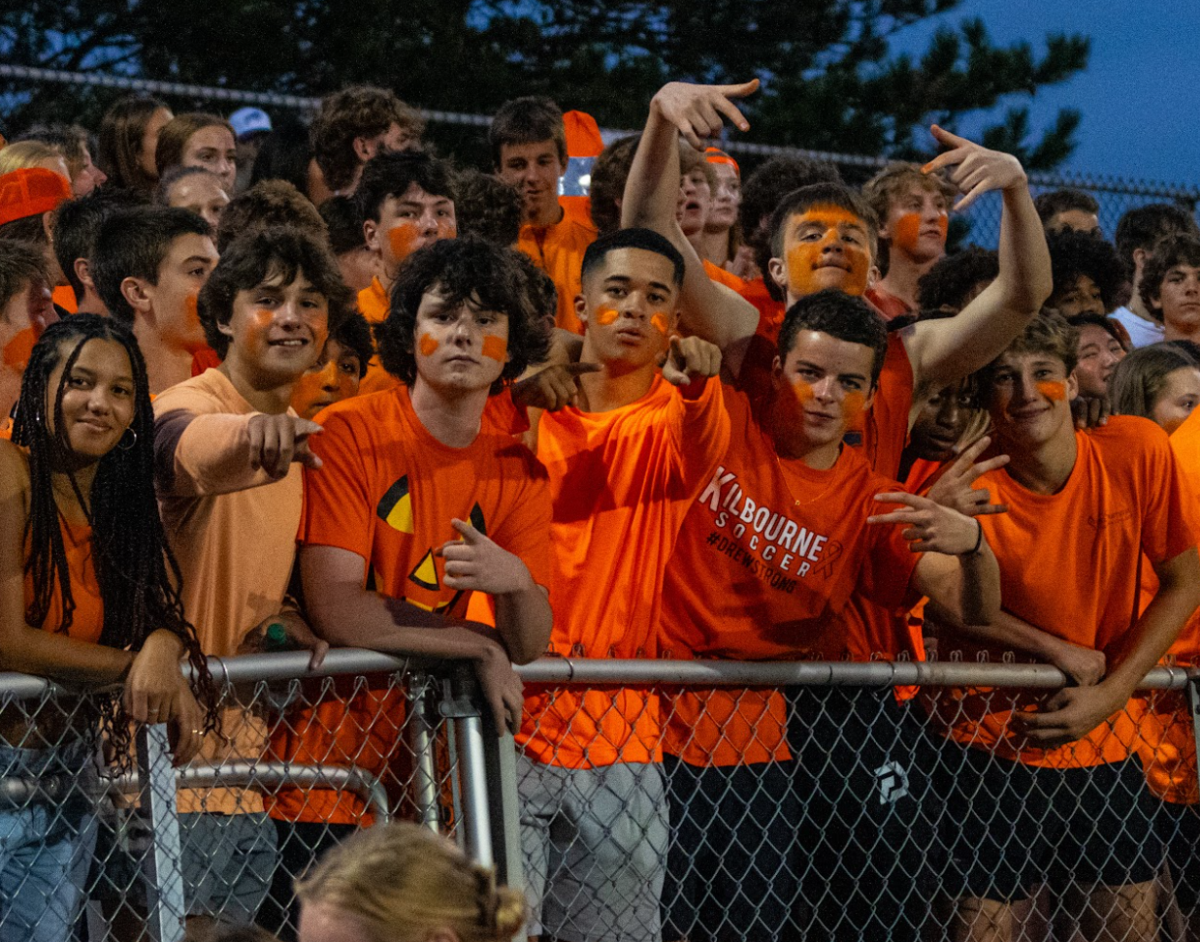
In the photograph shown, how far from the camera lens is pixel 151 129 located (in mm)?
6715

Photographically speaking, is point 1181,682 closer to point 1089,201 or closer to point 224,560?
point 224,560

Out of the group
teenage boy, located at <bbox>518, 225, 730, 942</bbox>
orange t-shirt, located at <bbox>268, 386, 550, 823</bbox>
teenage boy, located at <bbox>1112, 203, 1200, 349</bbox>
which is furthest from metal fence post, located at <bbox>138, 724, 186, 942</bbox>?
teenage boy, located at <bbox>1112, 203, 1200, 349</bbox>

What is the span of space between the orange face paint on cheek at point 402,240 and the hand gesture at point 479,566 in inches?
74.4

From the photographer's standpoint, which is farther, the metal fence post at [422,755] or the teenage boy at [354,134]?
the teenage boy at [354,134]

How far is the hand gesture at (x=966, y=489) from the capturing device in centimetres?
444

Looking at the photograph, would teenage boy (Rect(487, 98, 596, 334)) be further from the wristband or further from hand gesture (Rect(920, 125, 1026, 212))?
the wristband

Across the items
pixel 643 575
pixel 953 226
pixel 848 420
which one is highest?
pixel 848 420

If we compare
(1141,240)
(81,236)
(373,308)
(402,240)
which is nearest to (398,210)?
(402,240)

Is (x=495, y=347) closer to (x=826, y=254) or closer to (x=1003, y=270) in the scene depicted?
(x=826, y=254)

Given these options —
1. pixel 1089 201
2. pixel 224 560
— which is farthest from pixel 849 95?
pixel 224 560

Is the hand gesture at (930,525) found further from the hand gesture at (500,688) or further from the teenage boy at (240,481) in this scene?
the teenage boy at (240,481)

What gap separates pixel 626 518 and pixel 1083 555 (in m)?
1.34

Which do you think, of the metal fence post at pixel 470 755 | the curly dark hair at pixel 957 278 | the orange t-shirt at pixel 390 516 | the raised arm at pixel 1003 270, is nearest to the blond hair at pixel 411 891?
the metal fence post at pixel 470 755

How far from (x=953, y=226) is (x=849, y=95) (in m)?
1.72
